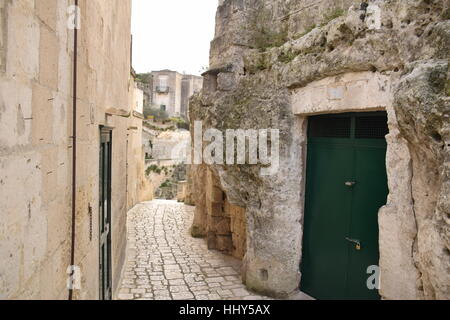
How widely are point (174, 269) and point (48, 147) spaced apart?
4628 mm

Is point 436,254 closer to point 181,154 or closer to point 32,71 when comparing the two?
point 32,71

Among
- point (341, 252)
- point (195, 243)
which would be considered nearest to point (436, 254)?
point (341, 252)

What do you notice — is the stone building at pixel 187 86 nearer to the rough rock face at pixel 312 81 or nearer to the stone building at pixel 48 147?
the rough rock face at pixel 312 81

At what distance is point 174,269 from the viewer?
6.24 m

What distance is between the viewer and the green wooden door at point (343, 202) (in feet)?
13.3

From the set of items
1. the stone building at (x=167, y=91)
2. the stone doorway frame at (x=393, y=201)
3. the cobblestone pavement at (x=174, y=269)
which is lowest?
the cobblestone pavement at (x=174, y=269)

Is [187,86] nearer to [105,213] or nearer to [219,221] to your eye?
[219,221]

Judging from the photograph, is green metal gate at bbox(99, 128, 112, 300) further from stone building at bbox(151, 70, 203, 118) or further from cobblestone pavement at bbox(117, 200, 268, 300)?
stone building at bbox(151, 70, 203, 118)

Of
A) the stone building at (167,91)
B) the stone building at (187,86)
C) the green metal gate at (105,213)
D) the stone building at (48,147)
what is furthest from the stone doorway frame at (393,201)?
the stone building at (187,86)

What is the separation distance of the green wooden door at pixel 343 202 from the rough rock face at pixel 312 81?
201 mm

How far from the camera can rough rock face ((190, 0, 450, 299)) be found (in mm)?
2785

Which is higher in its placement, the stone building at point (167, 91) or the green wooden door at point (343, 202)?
the stone building at point (167, 91)

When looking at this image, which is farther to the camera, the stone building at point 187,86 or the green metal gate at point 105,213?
the stone building at point 187,86

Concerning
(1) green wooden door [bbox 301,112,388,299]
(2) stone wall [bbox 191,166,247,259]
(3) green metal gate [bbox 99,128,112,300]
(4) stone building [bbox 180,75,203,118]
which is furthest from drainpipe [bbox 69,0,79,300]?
(4) stone building [bbox 180,75,203,118]
